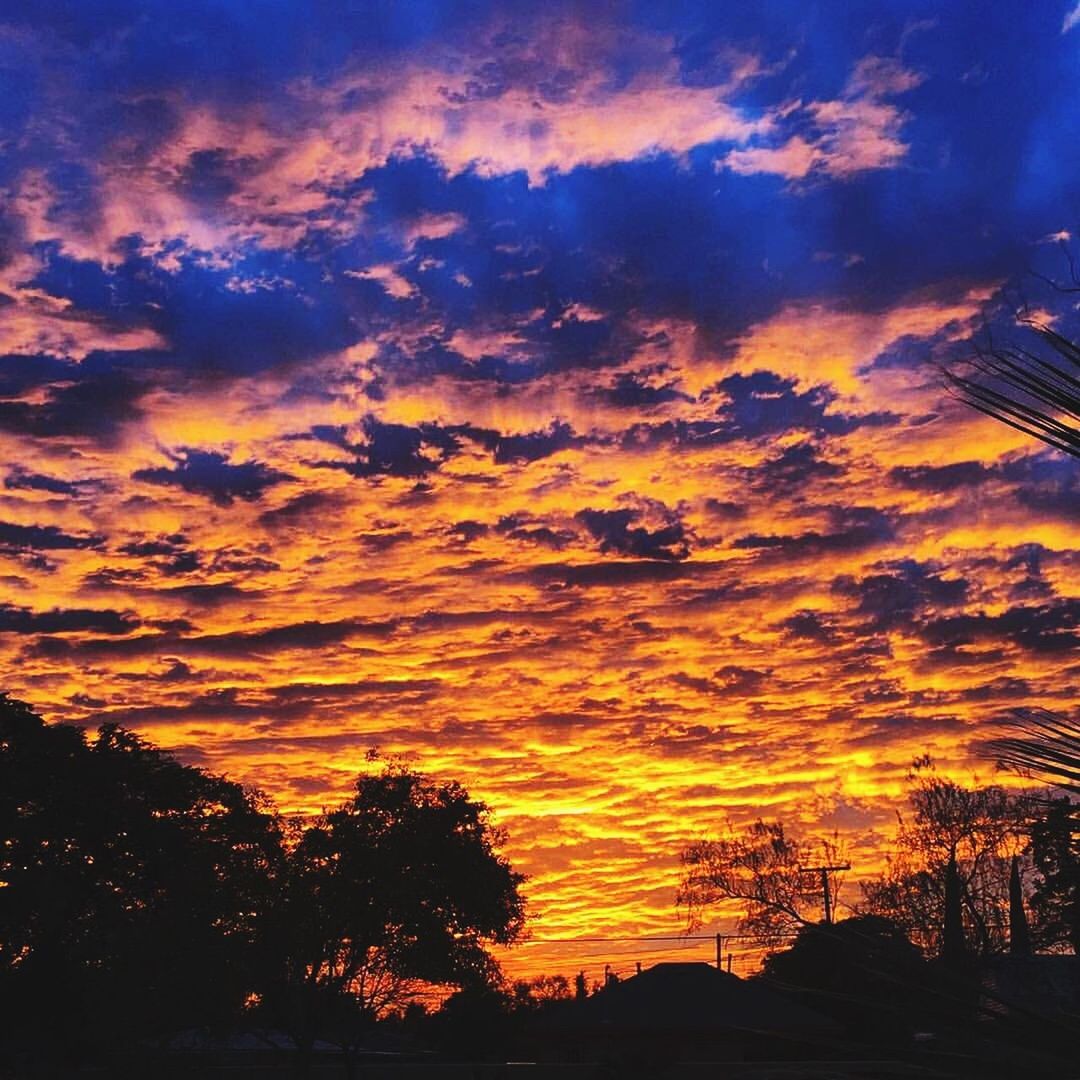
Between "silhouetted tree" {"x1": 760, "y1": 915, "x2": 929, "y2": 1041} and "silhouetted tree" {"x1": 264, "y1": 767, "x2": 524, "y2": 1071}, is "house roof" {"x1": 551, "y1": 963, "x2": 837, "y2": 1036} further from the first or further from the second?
"silhouetted tree" {"x1": 760, "y1": 915, "x2": 929, "y2": 1041}

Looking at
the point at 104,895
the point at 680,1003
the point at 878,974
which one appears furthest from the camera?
the point at 680,1003

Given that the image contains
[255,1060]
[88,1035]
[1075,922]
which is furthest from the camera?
[255,1060]

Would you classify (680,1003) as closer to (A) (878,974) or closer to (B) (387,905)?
(B) (387,905)

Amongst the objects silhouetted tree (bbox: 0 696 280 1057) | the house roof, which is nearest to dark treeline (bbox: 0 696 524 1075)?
silhouetted tree (bbox: 0 696 280 1057)

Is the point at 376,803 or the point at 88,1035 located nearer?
the point at 88,1035

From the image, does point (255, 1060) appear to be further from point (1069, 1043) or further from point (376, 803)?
point (1069, 1043)

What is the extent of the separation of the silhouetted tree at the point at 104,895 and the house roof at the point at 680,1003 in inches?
411

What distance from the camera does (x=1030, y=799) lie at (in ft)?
6.86

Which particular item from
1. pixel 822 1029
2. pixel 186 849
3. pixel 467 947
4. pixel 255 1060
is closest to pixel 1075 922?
pixel 822 1029

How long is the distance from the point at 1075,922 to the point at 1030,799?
1.15ft

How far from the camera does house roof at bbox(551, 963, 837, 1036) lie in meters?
34.7

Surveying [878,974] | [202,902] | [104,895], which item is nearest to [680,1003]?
[202,902]

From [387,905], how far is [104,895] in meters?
14.4

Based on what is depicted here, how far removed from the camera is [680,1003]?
36031mm
